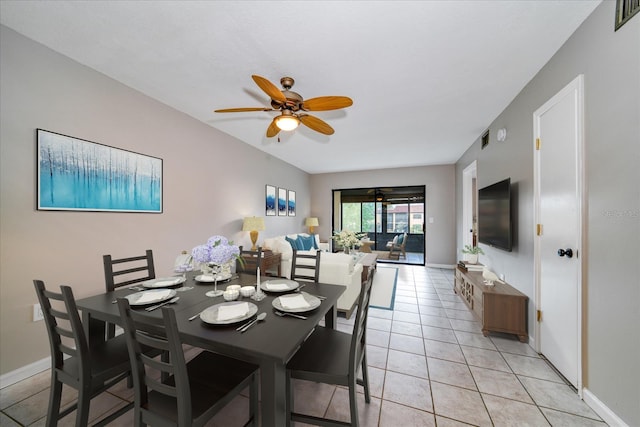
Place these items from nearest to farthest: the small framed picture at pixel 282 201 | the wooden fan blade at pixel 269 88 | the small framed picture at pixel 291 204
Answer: the wooden fan blade at pixel 269 88 < the small framed picture at pixel 282 201 < the small framed picture at pixel 291 204

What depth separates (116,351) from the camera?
1455 mm

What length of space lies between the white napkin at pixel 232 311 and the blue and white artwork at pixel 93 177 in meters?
1.86

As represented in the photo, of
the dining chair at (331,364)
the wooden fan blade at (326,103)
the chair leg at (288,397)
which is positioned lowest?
the chair leg at (288,397)

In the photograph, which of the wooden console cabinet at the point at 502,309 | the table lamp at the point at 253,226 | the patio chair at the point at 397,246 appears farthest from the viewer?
the patio chair at the point at 397,246

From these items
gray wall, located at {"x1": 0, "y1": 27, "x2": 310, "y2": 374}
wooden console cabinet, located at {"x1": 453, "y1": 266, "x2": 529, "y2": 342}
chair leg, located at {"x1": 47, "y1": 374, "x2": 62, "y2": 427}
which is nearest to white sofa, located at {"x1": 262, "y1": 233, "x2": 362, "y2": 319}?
wooden console cabinet, located at {"x1": 453, "y1": 266, "x2": 529, "y2": 342}

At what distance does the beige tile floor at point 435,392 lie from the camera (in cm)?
153

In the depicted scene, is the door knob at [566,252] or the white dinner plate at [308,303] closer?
the white dinner plate at [308,303]

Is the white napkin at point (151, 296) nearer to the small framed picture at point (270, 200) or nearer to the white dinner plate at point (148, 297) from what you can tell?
the white dinner plate at point (148, 297)

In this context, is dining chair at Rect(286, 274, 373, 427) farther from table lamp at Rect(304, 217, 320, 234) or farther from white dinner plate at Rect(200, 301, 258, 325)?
table lamp at Rect(304, 217, 320, 234)

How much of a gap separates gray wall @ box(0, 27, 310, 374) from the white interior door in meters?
3.95

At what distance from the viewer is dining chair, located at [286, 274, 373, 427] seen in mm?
1278

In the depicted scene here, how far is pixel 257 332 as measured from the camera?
1.18m

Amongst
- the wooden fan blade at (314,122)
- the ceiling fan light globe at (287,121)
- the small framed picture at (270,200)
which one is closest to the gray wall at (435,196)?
the small framed picture at (270,200)

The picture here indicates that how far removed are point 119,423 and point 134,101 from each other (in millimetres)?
2856
